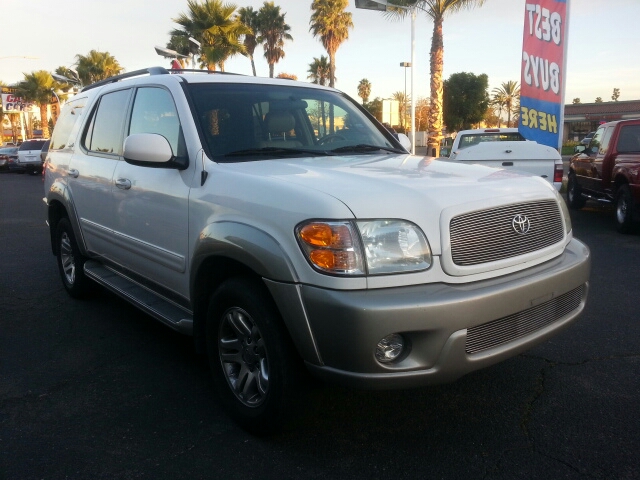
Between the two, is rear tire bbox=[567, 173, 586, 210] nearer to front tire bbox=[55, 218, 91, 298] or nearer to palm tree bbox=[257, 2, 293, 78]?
front tire bbox=[55, 218, 91, 298]

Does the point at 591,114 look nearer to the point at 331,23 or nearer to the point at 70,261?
the point at 331,23

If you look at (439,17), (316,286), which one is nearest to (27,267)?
(316,286)

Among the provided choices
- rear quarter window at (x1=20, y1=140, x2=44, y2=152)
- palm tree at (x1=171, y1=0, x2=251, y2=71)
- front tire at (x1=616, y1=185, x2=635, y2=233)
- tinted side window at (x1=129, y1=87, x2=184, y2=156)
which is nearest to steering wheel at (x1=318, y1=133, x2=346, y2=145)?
tinted side window at (x1=129, y1=87, x2=184, y2=156)

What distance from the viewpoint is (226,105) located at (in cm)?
380

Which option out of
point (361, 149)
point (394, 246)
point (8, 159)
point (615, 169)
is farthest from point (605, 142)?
point (8, 159)

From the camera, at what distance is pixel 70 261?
18.7 feet

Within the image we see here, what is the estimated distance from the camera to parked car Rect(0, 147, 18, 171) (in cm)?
3269

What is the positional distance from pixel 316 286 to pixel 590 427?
5.59 feet

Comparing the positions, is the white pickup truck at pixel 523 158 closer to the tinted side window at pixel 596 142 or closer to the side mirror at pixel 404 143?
the tinted side window at pixel 596 142

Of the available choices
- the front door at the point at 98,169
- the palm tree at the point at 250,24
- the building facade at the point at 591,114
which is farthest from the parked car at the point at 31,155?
the building facade at the point at 591,114

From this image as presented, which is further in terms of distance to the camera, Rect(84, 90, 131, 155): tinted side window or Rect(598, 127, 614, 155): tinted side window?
Rect(598, 127, 614, 155): tinted side window

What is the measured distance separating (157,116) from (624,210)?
24.7ft

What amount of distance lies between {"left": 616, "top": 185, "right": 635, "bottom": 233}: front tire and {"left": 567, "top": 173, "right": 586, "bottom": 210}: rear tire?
2761mm

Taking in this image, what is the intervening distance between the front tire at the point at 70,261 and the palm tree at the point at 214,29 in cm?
2080
